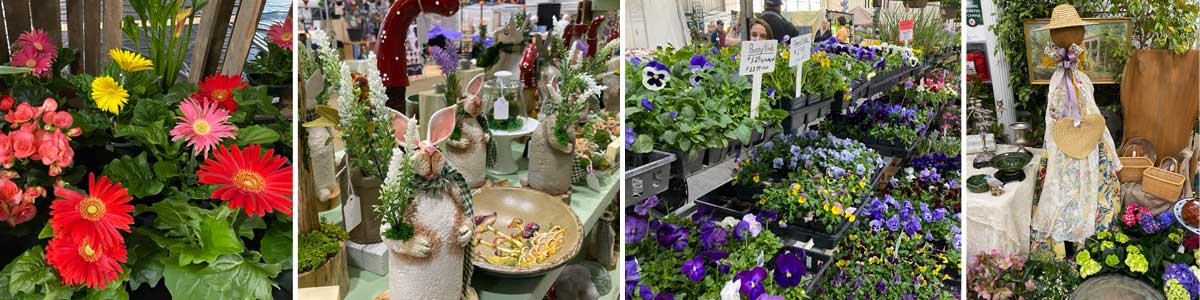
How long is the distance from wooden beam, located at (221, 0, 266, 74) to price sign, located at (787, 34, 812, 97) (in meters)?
1.03

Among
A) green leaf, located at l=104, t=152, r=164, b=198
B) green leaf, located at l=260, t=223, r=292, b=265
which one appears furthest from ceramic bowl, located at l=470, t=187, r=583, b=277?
green leaf, located at l=104, t=152, r=164, b=198

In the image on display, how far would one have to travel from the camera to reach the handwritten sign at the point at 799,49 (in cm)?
147

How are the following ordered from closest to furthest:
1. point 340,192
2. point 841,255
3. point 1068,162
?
point 340,192 < point 841,255 < point 1068,162

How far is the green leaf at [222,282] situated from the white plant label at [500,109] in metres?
0.50

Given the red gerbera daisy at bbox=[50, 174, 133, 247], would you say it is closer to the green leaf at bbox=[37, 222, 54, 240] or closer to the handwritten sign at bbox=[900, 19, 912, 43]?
the green leaf at bbox=[37, 222, 54, 240]

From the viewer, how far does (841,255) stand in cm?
186

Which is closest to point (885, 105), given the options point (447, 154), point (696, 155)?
point (696, 155)

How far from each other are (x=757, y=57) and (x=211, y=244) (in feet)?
3.02

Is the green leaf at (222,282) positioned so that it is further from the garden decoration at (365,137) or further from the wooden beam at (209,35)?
the wooden beam at (209,35)

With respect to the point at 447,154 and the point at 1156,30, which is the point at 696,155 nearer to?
the point at 447,154

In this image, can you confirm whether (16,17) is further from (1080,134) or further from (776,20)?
(1080,134)

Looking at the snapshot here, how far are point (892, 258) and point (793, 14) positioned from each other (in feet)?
2.98

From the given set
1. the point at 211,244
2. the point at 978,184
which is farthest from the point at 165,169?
the point at 978,184

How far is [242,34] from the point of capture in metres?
1.52
